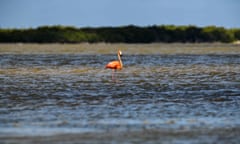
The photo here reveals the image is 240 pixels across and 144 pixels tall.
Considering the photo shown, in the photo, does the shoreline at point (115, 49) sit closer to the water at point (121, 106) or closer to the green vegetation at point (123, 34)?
the green vegetation at point (123, 34)

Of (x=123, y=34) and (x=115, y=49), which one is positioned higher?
(x=115, y=49)

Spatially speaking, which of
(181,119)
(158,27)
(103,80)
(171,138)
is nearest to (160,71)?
(103,80)

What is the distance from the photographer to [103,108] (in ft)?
64.1

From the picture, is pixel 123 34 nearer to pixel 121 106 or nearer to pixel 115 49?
pixel 115 49

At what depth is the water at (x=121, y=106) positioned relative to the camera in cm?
1603

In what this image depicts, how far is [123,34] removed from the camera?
91.2 m

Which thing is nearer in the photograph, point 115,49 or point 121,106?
point 121,106

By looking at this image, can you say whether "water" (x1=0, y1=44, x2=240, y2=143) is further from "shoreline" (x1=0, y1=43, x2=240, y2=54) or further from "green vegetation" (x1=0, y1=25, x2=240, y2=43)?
"green vegetation" (x1=0, y1=25, x2=240, y2=43)

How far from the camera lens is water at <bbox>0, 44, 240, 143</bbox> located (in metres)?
16.0

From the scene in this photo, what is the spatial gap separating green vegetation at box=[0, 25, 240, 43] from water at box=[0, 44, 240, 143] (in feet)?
178

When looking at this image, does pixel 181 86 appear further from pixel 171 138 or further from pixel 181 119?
pixel 171 138

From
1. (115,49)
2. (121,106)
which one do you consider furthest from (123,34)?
(121,106)

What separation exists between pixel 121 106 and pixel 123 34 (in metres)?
71.4

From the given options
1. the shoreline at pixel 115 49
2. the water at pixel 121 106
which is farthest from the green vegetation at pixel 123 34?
the water at pixel 121 106
